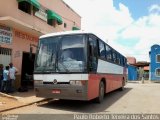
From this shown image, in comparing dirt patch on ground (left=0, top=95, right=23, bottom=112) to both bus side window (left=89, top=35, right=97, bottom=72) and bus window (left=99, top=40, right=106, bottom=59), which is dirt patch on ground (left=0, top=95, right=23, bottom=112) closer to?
bus side window (left=89, top=35, right=97, bottom=72)

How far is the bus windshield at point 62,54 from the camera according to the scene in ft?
33.3

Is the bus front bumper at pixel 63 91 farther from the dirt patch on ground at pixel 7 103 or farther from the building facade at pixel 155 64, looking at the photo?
the building facade at pixel 155 64

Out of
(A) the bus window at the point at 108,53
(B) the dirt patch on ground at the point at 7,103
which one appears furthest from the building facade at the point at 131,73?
(B) the dirt patch on ground at the point at 7,103

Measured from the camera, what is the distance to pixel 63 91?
1017 centimetres

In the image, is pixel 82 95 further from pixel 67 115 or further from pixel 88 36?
pixel 88 36

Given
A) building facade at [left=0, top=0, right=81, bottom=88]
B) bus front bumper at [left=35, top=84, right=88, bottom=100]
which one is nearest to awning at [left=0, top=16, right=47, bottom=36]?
building facade at [left=0, top=0, right=81, bottom=88]

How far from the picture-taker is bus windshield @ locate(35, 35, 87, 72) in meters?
10.1

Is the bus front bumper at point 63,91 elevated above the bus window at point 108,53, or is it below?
below

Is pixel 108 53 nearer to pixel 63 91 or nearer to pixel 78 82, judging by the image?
pixel 78 82

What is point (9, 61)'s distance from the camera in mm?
15383

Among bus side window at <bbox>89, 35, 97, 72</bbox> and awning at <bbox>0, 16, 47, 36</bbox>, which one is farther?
awning at <bbox>0, 16, 47, 36</bbox>

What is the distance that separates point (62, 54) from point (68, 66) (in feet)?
1.95

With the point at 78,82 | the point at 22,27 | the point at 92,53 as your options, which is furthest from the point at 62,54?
the point at 22,27

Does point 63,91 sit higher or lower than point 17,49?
lower
